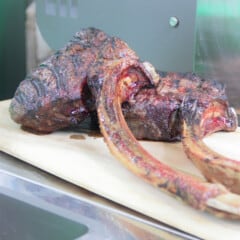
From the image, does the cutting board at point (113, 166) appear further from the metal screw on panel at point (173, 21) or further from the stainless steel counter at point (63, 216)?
the metal screw on panel at point (173, 21)

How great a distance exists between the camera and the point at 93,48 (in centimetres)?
96

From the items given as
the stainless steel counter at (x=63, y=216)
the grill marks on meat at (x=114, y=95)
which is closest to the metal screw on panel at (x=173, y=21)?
the grill marks on meat at (x=114, y=95)

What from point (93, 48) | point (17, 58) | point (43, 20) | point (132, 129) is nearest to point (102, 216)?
point (132, 129)

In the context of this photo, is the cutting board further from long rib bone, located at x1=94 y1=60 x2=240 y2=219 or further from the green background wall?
the green background wall

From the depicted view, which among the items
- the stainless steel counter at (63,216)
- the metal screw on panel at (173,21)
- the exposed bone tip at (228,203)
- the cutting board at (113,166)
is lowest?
the stainless steel counter at (63,216)

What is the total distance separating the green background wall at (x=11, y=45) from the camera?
1.48m

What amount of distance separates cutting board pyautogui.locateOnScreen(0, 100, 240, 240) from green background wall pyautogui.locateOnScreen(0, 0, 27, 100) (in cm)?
48

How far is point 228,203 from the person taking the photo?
64cm

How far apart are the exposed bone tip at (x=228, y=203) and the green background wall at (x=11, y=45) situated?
3.12 ft

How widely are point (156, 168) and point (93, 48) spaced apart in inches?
12.1

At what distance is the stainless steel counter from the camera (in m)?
0.68

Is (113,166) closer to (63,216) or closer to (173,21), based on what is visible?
(63,216)

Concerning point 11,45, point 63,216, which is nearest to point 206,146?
point 63,216

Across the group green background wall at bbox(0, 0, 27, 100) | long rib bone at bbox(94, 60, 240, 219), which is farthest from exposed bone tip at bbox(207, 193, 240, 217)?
green background wall at bbox(0, 0, 27, 100)
